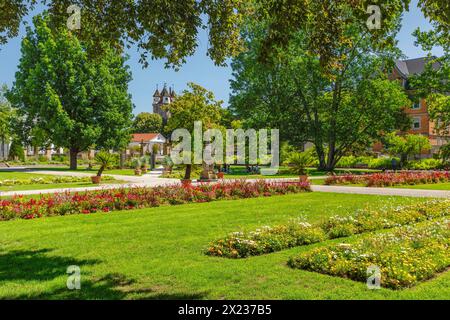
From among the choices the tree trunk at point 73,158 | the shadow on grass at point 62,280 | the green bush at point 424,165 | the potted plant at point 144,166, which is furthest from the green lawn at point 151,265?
the green bush at point 424,165

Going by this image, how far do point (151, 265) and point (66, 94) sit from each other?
129 ft

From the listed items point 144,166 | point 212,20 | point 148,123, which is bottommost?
point 144,166

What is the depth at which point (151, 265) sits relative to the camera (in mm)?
6762

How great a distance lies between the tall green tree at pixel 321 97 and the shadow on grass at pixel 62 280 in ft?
108

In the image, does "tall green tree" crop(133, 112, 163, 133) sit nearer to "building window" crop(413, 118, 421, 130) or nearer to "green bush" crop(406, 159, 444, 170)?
"building window" crop(413, 118, 421, 130)

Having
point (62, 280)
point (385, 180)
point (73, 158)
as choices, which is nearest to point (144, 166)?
point (73, 158)

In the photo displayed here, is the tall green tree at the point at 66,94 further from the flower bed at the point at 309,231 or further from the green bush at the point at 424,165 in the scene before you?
the flower bed at the point at 309,231

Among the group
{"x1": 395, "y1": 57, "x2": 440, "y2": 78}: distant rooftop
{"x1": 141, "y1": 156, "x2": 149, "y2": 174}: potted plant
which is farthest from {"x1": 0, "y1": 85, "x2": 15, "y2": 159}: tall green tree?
{"x1": 395, "y1": 57, "x2": 440, "y2": 78}: distant rooftop

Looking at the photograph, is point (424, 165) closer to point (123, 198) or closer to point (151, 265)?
point (123, 198)

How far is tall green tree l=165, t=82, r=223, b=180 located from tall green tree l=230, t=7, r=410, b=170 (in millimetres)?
10867

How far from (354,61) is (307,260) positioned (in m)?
37.3

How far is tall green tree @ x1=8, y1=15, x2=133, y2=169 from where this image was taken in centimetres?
4031

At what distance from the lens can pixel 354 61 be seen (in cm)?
4003
